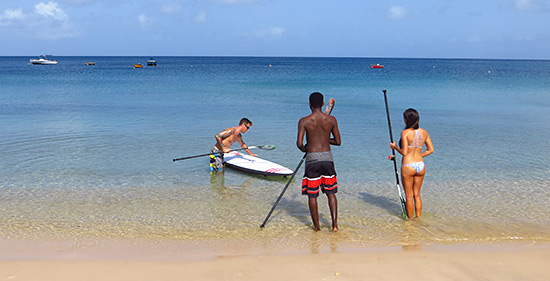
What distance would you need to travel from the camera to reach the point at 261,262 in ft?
20.4

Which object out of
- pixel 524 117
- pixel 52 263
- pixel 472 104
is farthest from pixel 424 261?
pixel 472 104

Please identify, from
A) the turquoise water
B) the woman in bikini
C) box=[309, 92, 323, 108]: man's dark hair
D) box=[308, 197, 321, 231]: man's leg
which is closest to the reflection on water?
the turquoise water

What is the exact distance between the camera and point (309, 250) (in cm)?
676

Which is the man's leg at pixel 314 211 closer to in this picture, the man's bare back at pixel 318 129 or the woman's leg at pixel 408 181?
the man's bare back at pixel 318 129

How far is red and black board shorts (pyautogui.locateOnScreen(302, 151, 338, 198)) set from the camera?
274 inches

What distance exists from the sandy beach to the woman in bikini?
1.17 m

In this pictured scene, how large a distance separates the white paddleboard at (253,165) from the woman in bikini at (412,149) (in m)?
3.88

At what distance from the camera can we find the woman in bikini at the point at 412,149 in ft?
24.1

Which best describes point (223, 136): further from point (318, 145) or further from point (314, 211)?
point (318, 145)

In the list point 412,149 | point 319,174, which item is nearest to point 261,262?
point 319,174

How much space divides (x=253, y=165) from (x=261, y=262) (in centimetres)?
560

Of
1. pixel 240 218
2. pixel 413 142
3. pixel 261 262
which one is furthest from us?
pixel 240 218

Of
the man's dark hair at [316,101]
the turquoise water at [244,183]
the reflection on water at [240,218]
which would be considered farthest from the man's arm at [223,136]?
the man's dark hair at [316,101]

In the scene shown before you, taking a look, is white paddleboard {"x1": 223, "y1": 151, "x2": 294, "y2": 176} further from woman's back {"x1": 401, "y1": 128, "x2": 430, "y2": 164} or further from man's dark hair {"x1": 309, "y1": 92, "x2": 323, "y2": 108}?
man's dark hair {"x1": 309, "y1": 92, "x2": 323, "y2": 108}
